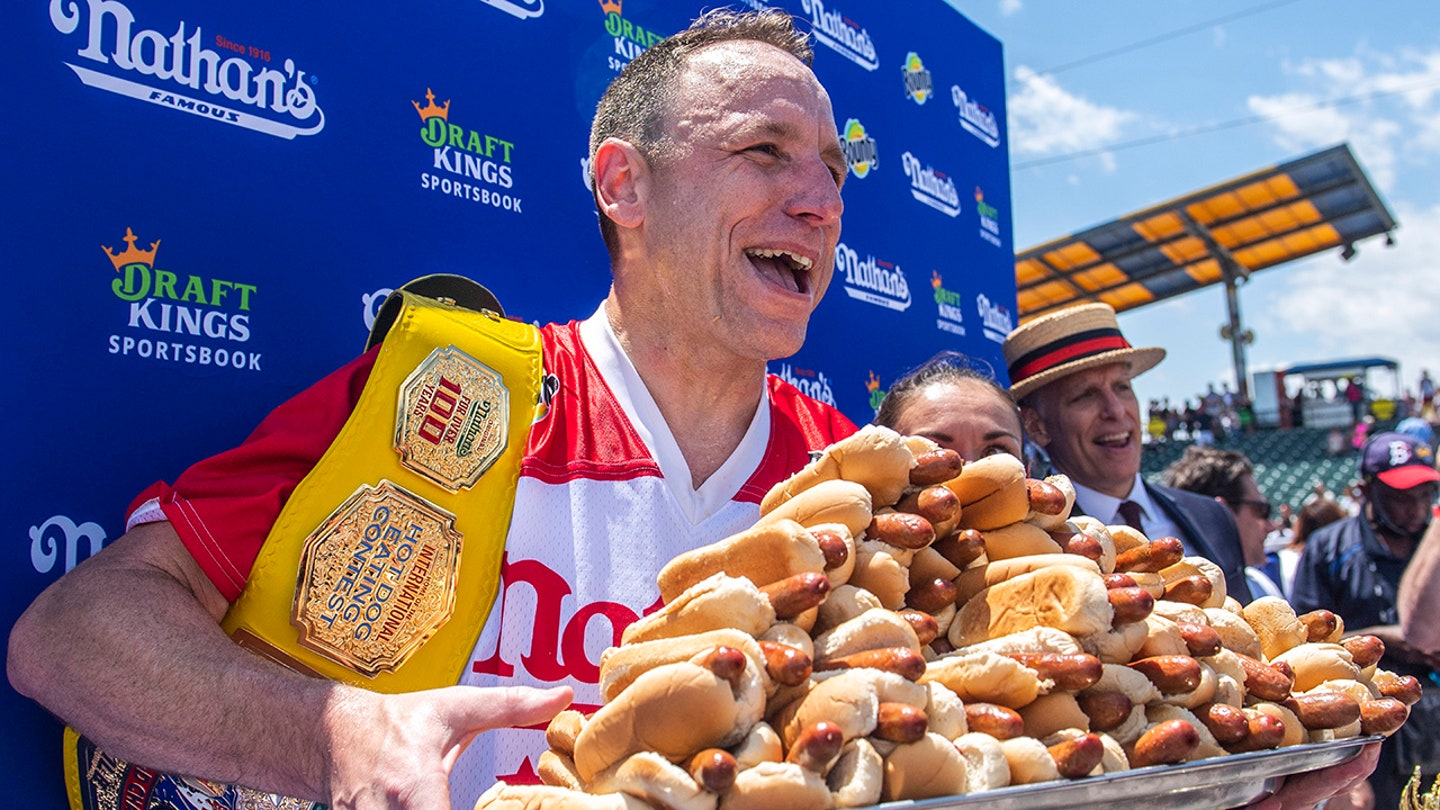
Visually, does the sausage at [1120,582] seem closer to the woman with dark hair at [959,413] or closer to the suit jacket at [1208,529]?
the woman with dark hair at [959,413]

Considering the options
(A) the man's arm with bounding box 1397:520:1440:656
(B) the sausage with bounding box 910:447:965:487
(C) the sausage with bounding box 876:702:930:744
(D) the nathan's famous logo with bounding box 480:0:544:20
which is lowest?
(A) the man's arm with bounding box 1397:520:1440:656

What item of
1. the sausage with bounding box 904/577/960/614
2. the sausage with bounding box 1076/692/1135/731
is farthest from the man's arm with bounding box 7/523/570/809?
the sausage with bounding box 1076/692/1135/731

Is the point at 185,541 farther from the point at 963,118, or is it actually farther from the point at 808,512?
the point at 963,118

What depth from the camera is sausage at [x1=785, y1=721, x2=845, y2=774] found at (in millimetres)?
739

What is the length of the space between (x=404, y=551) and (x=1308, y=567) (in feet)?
11.1

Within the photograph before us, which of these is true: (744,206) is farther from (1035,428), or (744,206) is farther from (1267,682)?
(1035,428)

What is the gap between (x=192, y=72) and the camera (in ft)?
5.79

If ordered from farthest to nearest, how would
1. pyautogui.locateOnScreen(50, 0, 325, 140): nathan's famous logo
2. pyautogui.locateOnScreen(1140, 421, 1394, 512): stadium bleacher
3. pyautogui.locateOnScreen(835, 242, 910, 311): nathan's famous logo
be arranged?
pyautogui.locateOnScreen(1140, 421, 1394, 512): stadium bleacher, pyautogui.locateOnScreen(835, 242, 910, 311): nathan's famous logo, pyautogui.locateOnScreen(50, 0, 325, 140): nathan's famous logo

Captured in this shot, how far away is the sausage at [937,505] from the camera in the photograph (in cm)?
101

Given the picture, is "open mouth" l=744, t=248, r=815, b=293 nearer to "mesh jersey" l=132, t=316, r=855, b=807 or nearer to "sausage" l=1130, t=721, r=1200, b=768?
"mesh jersey" l=132, t=316, r=855, b=807

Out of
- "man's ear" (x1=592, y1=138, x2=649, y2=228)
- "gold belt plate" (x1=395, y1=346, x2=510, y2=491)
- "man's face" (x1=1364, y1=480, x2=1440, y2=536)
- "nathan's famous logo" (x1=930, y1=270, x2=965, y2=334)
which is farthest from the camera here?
"nathan's famous logo" (x1=930, y1=270, x2=965, y2=334)

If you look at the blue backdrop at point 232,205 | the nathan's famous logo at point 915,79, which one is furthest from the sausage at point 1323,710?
Result: the nathan's famous logo at point 915,79

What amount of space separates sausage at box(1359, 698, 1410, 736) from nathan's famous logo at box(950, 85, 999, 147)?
120 inches

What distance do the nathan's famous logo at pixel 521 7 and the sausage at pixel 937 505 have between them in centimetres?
168
